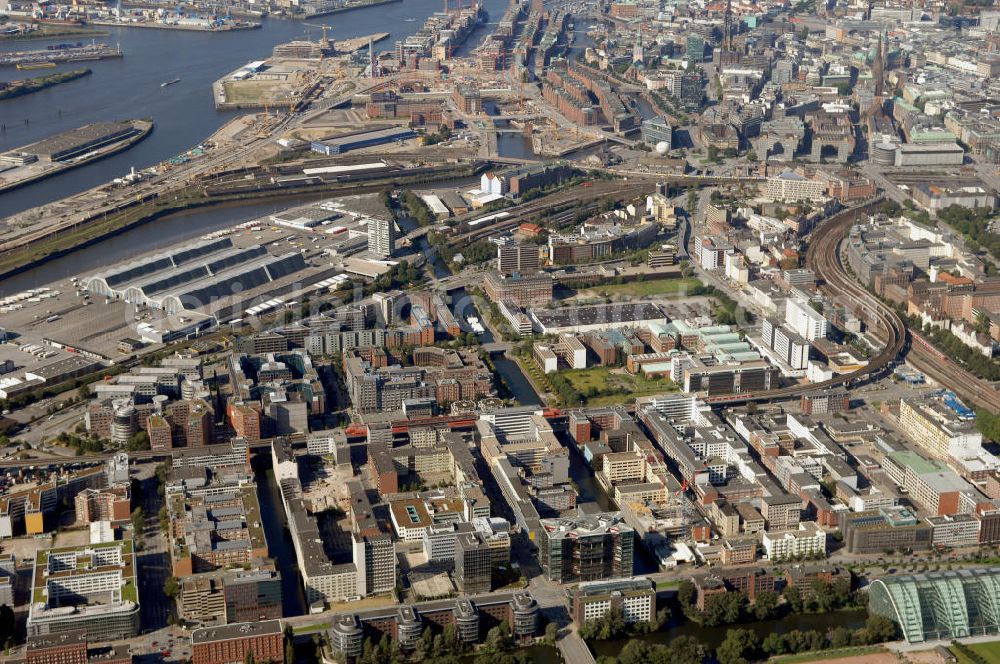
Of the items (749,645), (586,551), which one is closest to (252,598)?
(586,551)

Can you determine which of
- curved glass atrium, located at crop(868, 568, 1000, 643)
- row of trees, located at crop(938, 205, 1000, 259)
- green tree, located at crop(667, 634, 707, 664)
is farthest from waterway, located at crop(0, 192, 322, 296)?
curved glass atrium, located at crop(868, 568, 1000, 643)

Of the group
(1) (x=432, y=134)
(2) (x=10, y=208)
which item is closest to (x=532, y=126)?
(1) (x=432, y=134)

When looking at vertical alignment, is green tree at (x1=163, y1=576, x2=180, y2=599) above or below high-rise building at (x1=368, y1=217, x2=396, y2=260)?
below

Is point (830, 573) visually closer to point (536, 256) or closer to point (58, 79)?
point (536, 256)

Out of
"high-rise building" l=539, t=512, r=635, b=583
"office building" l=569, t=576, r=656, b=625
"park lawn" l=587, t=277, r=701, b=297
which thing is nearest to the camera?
"office building" l=569, t=576, r=656, b=625

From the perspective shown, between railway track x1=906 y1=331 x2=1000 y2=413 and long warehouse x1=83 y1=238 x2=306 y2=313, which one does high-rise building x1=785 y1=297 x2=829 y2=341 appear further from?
long warehouse x1=83 y1=238 x2=306 y2=313

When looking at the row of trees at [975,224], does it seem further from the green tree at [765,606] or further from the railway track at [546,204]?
the green tree at [765,606]

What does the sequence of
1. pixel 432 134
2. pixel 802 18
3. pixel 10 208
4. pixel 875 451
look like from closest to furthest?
pixel 875 451
pixel 10 208
pixel 432 134
pixel 802 18
